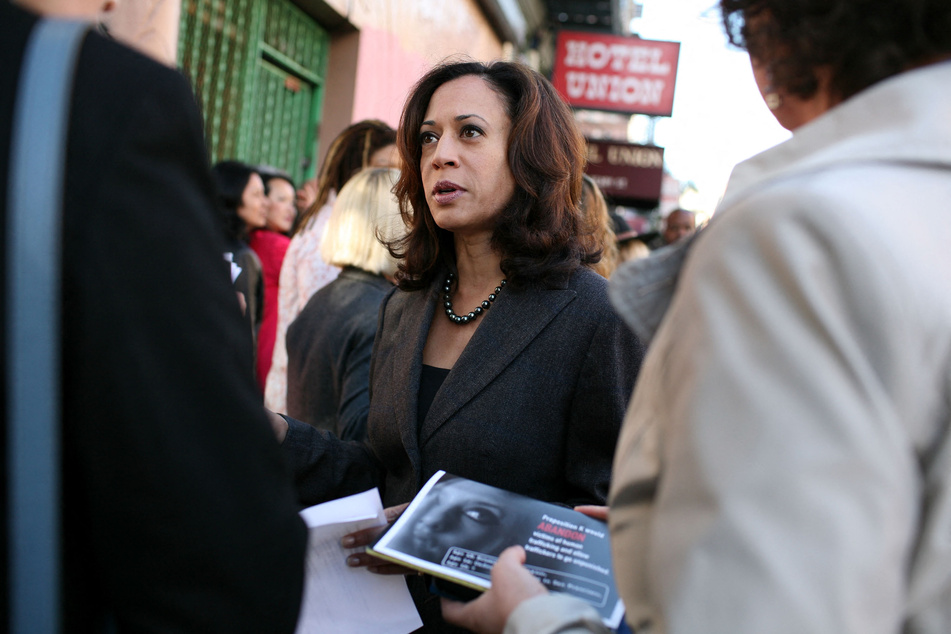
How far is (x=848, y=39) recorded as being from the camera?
93cm

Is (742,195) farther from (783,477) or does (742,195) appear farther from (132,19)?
(132,19)

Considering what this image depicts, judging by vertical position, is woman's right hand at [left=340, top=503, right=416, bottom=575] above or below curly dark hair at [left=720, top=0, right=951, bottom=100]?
below

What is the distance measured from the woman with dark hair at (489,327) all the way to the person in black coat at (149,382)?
1.08 m

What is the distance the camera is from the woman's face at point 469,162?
2.24 meters

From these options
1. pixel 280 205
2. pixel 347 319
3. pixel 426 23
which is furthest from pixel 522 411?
pixel 426 23

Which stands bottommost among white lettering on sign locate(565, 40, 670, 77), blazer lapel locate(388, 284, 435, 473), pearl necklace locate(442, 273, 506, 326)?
blazer lapel locate(388, 284, 435, 473)

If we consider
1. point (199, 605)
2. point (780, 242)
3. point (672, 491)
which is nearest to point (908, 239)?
point (780, 242)

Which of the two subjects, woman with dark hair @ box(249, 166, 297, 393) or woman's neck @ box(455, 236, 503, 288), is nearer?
woman's neck @ box(455, 236, 503, 288)

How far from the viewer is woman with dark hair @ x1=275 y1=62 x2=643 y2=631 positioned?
193 centimetres

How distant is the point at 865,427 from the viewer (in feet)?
2.46

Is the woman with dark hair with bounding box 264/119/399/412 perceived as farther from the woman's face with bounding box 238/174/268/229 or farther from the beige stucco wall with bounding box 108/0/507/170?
the beige stucco wall with bounding box 108/0/507/170

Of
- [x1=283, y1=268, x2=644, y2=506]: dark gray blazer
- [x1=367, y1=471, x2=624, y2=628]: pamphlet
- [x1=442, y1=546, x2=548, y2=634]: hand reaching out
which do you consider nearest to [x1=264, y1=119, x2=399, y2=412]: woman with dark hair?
[x1=283, y1=268, x2=644, y2=506]: dark gray blazer

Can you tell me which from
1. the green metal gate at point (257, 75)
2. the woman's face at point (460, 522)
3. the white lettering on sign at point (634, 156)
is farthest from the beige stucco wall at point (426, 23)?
the woman's face at point (460, 522)

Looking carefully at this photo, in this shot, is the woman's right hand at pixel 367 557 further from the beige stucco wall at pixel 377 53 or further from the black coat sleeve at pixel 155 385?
the beige stucco wall at pixel 377 53
